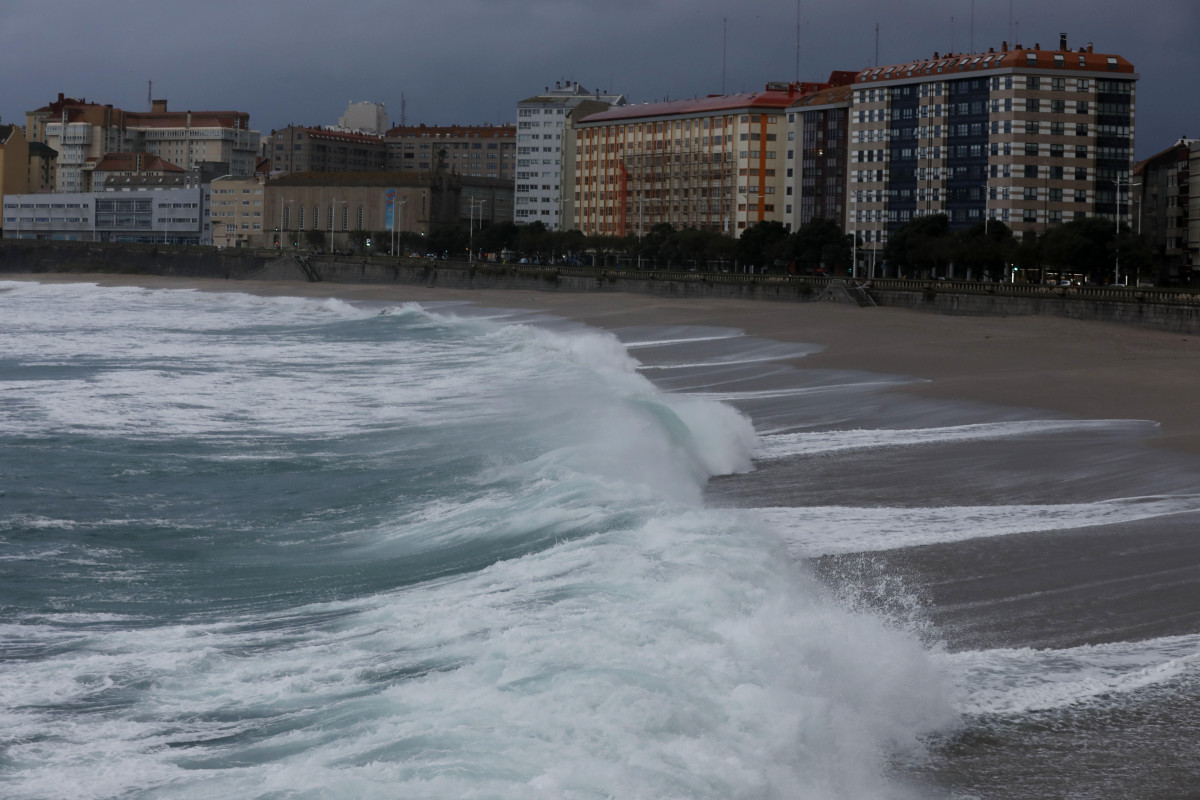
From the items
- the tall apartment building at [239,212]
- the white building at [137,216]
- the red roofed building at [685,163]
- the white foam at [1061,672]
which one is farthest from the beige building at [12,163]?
the white foam at [1061,672]

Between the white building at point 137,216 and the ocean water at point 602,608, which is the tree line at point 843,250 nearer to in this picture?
the white building at point 137,216

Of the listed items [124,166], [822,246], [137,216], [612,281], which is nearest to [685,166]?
[822,246]

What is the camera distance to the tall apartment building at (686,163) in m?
114

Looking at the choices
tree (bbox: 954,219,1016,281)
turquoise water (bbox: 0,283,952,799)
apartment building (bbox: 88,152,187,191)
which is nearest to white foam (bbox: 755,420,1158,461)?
turquoise water (bbox: 0,283,952,799)

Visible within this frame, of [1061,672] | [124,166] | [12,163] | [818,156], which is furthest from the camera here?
[124,166]

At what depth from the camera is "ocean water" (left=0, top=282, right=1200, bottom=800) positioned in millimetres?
6230

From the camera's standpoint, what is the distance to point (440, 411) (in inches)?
820

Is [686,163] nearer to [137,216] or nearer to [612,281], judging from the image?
[612,281]

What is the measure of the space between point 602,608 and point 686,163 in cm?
11468

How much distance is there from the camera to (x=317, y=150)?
191 meters

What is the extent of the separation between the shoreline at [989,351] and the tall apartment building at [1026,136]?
26.8 m

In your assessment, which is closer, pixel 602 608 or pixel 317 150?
pixel 602 608

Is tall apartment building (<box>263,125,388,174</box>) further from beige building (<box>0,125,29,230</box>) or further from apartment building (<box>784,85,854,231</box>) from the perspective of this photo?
apartment building (<box>784,85,854,231</box>)

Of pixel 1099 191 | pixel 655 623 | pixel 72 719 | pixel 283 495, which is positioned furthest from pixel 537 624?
pixel 1099 191
